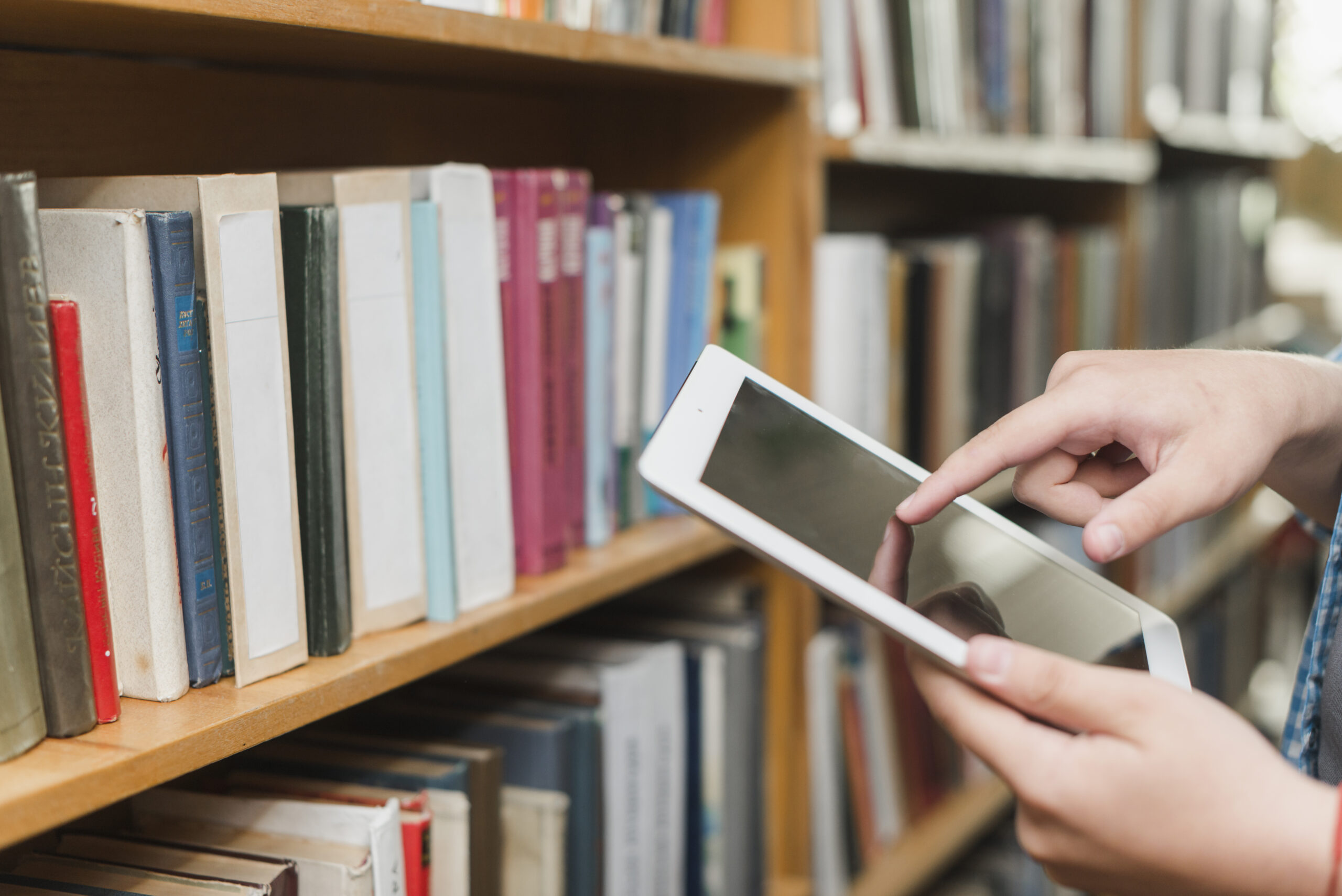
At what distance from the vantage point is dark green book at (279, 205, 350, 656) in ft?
2.06

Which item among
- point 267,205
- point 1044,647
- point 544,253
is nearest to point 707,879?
point 1044,647

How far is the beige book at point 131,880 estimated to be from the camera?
1.92ft

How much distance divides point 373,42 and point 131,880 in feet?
1.67

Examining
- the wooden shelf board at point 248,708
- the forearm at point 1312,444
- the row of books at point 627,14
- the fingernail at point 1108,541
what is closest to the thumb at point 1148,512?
the fingernail at point 1108,541

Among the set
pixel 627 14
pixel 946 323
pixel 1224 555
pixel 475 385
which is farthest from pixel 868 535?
pixel 1224 555

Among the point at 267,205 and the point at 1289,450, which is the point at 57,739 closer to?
the point at 267,205

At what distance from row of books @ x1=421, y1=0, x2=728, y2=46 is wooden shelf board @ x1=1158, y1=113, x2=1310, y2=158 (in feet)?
3.66

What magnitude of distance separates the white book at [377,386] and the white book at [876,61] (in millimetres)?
721

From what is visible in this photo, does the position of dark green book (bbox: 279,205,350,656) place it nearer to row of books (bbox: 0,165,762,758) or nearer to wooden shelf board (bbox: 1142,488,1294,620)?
row of books (bbox: 0,165,762,758)

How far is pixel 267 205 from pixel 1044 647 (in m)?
0.51

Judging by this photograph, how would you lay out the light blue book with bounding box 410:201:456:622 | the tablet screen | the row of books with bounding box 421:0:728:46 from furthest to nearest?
the row of books with bounding box 421:0:728:46
the light blue book with bounding box 410:201:456:622
the tablet screen

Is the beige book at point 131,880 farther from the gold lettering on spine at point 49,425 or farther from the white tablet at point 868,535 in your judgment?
the white tablet at point 868,535

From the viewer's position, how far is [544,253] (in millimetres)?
795

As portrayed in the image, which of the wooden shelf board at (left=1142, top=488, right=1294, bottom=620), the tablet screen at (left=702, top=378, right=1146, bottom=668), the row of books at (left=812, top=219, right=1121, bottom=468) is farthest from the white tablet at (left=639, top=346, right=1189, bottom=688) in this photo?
the wooden shelf board at (left=1142, top=488, right=1294, bottom=620)
